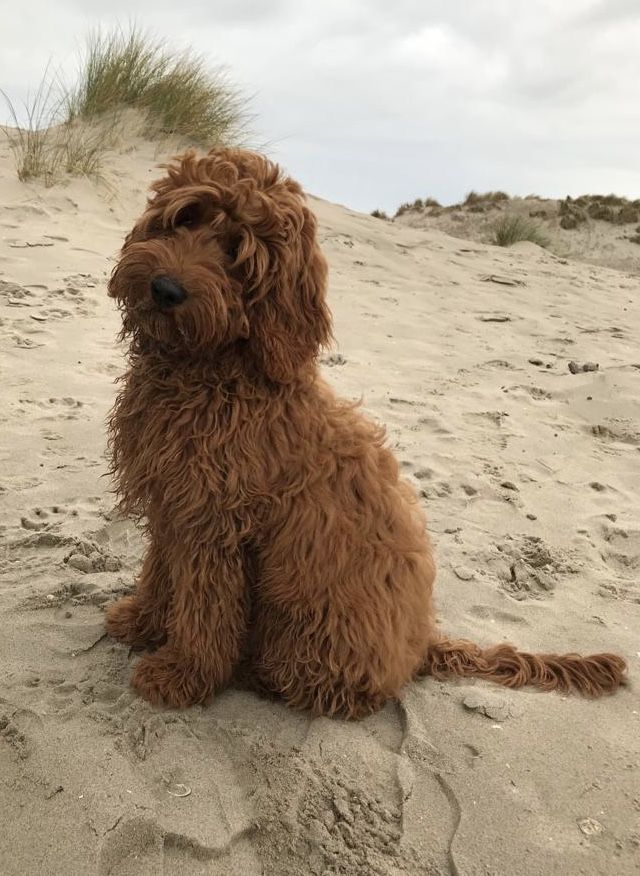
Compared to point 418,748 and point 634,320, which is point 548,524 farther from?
point 634,320

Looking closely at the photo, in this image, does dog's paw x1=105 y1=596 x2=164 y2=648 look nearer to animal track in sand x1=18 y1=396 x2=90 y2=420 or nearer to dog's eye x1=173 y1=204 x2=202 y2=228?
dog's eye x1=173 y1=204 x2=202 y2=228

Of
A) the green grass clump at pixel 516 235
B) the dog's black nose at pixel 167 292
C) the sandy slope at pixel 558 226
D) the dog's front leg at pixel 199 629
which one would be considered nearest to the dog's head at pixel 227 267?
the dog's black nose at pixel 167 292

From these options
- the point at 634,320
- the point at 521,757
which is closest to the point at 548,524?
the point at 521,757

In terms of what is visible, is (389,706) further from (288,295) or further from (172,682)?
(288,295)

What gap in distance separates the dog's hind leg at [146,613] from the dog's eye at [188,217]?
54.0 inches

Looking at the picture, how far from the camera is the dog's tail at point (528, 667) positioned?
3354 millimetres

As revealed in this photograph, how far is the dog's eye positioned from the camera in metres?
2.79

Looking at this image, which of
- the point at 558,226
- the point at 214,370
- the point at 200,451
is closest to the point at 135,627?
the point at 200,451

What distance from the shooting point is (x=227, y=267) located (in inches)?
108

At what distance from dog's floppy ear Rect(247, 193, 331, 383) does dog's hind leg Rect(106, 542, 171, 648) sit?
1.09 meters

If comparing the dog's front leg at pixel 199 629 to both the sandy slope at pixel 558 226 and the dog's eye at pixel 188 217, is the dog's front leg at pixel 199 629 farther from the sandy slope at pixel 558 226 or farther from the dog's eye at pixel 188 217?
the sandy slope at pixel 558 226

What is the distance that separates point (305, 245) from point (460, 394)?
166 inches

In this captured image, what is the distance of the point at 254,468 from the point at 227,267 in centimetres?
73

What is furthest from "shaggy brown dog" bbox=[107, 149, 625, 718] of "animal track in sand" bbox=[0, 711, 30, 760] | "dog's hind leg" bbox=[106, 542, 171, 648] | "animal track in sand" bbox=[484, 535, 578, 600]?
"animal track in sand" bbox=[484, 535, 578, 600]
